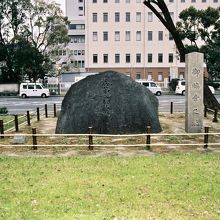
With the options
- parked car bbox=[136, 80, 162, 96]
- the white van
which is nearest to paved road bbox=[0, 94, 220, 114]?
the white van

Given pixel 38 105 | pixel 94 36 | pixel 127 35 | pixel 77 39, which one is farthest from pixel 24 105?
pixel 77 39

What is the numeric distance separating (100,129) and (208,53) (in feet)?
104

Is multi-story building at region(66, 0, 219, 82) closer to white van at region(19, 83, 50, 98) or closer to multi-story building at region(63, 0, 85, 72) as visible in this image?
multi-story building at region(63, 0, 85, 72)

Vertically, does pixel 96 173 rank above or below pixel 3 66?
below

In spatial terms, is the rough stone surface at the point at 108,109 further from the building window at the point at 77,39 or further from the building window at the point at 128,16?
the building window at the point at 77,39

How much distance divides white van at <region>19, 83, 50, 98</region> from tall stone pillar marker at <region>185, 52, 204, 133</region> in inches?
1185

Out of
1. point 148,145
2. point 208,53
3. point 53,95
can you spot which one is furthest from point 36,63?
point 148,145

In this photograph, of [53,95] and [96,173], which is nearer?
[96,173]

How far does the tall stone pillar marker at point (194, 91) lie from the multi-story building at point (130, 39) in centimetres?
5006

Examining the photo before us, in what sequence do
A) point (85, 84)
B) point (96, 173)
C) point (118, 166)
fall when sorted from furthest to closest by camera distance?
point (85, 84) → point (118, 166) → point (96, 173)

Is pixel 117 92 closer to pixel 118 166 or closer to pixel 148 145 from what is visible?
pixel 148 145

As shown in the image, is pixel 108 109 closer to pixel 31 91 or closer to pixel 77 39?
pixel 31 91

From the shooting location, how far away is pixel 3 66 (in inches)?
1987

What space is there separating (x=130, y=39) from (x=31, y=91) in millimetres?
27392
